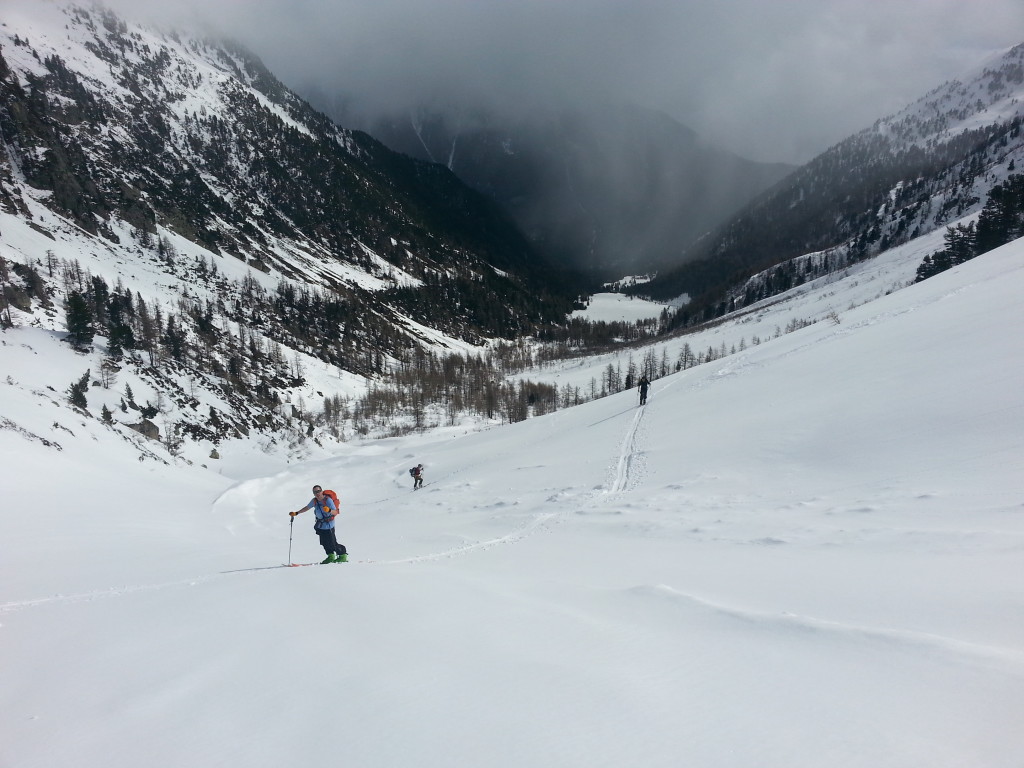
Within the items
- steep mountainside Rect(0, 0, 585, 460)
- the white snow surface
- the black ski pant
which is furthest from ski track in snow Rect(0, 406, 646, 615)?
steep mountainside Rect(0, 0, 585, 460)

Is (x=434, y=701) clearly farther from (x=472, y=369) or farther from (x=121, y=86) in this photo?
(x=121, y=86)

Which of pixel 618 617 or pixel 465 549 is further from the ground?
pixel 618 617

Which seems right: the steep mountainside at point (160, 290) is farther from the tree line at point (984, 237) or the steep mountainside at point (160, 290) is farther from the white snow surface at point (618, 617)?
the tree line at point (984, 237)

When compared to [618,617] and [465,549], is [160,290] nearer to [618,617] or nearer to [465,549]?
[465,549]

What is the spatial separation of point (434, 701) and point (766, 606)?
3.78 m

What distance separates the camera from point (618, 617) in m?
5.68

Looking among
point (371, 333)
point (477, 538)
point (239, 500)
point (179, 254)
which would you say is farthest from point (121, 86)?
point (477, 538)

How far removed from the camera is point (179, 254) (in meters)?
124

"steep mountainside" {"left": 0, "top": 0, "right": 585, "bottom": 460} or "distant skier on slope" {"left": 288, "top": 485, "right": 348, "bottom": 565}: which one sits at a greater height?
"steep mountainside" {"left": 0, "top": 0, "right": 585, "bottom": 460}

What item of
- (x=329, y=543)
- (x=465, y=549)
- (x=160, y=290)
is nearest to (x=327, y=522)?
(x=329, y=543)

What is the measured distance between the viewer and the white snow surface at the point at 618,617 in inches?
136

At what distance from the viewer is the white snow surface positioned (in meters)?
3.46

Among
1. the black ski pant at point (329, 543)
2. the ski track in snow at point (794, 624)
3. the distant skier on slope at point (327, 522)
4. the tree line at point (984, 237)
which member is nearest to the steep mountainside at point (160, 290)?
the distant skier on slope at point (327, 522)

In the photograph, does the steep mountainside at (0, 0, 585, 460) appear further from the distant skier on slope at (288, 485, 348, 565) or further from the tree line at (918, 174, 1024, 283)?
the tree line at (918, 174, 1024, 283)
